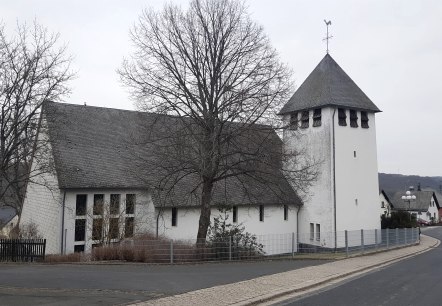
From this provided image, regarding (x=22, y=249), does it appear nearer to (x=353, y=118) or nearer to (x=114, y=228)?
(x=114, y=228)

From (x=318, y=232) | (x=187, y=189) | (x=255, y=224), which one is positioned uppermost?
(x=187, y=189)

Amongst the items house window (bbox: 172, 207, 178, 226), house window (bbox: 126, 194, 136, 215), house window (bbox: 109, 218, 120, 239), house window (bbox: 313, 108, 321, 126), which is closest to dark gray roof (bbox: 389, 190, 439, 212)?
house window (bbox: 313, 108, 321, 126)

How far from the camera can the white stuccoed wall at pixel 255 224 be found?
28078 mm

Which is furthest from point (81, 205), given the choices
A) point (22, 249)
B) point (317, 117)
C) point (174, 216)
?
point (317, 117)

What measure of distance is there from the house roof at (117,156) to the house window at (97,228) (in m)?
2.49

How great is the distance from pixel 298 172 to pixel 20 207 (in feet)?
66.6

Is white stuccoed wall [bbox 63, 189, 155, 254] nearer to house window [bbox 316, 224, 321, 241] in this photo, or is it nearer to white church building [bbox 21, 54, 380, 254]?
white church building [bbox 21, 54, 380, 254]

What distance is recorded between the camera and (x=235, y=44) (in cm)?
→ 2027

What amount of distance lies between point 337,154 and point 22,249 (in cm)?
2115

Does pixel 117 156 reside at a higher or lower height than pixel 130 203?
higher

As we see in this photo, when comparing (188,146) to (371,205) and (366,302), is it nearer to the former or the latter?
(366,302)

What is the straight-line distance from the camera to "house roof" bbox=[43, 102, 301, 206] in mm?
21172

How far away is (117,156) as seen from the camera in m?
29.5

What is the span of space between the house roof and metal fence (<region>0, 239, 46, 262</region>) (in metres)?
4.52
